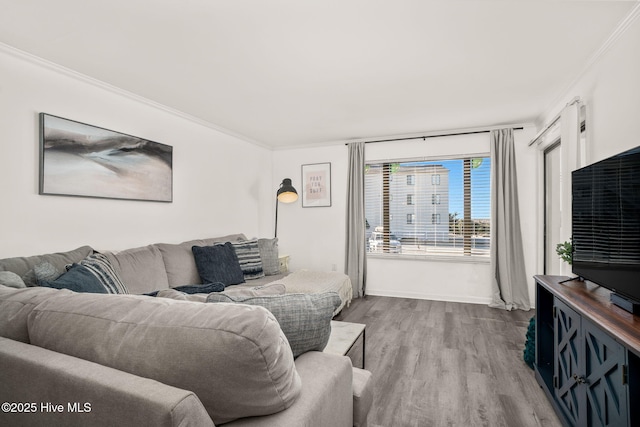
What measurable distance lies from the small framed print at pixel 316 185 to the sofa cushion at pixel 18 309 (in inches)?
169

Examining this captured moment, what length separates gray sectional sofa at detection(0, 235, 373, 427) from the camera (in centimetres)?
74

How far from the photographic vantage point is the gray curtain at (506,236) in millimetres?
4180

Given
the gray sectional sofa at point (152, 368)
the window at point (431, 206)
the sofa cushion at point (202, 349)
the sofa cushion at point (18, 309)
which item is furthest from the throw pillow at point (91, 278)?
the window at point (431, 206)

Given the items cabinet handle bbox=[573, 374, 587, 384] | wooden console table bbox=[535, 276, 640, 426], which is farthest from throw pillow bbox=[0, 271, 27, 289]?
cabinet handle bbox=[573, 374, 587, 384]

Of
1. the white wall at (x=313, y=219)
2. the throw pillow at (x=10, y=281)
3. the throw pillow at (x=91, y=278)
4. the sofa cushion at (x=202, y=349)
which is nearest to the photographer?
the sofa cushion at (x=202, y=349)

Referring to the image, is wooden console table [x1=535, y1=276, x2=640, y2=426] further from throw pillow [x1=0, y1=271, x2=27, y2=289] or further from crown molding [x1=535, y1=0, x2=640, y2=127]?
throw pillow [x1=0, y1=271, x2=27, y2=289]

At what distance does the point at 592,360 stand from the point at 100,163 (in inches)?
145

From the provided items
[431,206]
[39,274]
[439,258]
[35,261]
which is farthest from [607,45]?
[35,261]

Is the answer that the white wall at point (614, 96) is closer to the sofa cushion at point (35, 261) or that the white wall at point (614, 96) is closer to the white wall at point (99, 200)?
the sofa cushion at point (35, 261)

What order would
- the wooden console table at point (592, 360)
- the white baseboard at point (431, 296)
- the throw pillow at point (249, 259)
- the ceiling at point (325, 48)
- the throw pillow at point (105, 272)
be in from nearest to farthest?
the wooden console table at point (592, 360), the ceiling at point (325, 48), the throw pillow at point (105, 272), the throw pillow at point (249, 259), the white baseboard at point (431, 296)

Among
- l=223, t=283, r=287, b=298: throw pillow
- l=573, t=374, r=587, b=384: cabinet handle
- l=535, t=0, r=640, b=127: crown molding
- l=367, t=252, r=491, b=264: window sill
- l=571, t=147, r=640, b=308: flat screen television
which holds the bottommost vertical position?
l=573, t=374, r=587, b=384: cabinet handle

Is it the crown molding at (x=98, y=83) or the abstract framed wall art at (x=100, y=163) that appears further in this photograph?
the abstract framed wall art at (x=100, y=163)

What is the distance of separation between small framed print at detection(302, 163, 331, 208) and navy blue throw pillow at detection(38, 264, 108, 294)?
3.54 meters

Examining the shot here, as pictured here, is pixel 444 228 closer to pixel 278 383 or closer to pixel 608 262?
pixel 608 262
